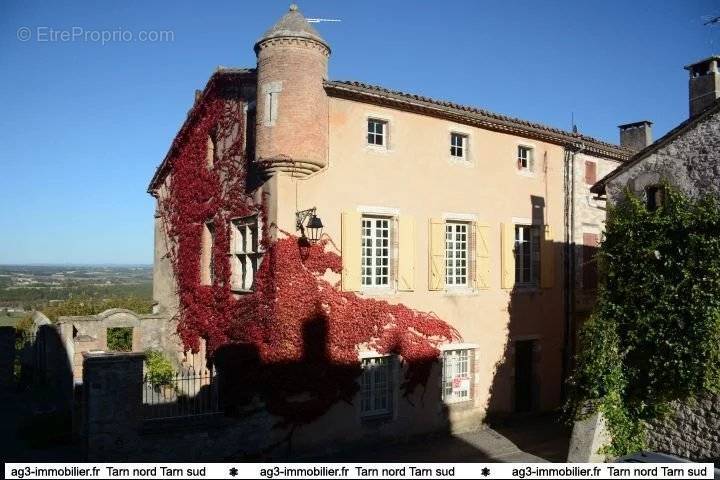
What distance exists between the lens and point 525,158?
1716 cm

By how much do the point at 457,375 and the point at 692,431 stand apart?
5.70 metres

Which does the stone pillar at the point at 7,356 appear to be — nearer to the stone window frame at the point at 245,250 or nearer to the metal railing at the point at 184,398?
the metal railing at the point at 184,398

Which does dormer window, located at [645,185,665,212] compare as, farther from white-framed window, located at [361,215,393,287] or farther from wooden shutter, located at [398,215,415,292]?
white-framed window, located at [361,215,393,287]

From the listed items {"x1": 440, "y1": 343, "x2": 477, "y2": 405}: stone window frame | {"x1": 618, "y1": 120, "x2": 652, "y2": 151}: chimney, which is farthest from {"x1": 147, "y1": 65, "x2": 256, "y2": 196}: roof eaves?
{"x1": 618, "y1": 120, "x2": 652, "y2": 151}: chimney

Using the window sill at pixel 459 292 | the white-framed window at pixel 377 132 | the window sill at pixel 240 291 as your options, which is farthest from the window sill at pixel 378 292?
the white-framed window at pixel 377 132

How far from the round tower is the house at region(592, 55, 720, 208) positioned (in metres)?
6.94

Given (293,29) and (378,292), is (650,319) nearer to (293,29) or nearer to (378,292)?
(378,292)

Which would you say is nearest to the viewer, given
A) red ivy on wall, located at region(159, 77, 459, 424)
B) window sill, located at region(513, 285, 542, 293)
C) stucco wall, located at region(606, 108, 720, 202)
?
stucco wall, located at region(606, 108, 720, 202)

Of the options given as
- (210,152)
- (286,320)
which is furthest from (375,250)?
(210,152)

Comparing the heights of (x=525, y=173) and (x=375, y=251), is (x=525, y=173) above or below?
above

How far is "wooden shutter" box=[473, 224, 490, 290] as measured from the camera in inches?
613

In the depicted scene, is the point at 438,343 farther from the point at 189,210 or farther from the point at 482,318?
the point at 189,210

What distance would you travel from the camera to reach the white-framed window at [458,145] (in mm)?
15602

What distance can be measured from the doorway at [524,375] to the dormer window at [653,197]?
5.89m
